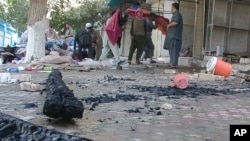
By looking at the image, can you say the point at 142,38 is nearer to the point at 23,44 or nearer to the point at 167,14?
the point at 167,14

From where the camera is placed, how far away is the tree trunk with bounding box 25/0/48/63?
1266 cm

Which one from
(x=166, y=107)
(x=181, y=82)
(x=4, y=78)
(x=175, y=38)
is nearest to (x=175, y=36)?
(x=175, y=38)

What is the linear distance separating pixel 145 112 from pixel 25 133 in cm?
243

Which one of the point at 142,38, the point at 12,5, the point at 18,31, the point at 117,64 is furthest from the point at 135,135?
the point at 18,31

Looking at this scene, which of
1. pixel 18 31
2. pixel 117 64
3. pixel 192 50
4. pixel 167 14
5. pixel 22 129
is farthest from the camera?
pixel 18 31

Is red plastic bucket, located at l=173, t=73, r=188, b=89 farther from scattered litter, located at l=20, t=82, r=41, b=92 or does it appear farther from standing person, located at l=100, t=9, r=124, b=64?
standing person, located at l=100, t=9, r=124, b=64

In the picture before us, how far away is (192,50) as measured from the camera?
1577cm

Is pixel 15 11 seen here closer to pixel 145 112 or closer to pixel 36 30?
pixel 36 30

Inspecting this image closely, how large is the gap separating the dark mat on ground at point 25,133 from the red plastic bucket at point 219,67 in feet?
20.5

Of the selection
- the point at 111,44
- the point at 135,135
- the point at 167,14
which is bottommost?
the point at 135,135

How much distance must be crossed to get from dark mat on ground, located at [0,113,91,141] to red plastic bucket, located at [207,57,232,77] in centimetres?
626

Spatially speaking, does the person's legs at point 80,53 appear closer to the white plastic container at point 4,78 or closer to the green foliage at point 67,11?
the white plastic container at point 4,78

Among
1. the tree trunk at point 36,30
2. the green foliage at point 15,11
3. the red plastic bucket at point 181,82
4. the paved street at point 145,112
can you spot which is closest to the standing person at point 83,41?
the tree trunk at point 36,30

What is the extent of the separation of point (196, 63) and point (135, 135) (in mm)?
11468
